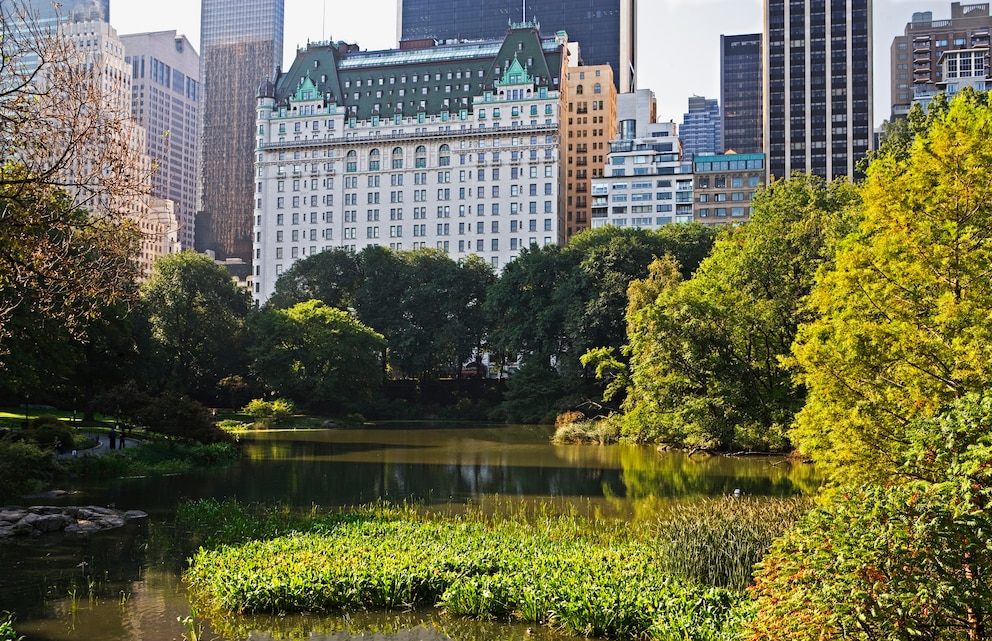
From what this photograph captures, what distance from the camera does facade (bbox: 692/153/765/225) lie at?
136 m

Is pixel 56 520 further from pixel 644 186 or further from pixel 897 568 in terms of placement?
pixel 644 186

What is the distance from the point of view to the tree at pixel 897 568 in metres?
8.45

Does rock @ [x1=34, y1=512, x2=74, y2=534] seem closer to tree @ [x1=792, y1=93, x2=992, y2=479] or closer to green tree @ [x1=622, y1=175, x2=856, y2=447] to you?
tree @ [x1=792, y1=93, x2=992, y2=479]

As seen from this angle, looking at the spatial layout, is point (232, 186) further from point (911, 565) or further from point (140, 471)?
point (911, 565)

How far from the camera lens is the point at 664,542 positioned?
1684 cm

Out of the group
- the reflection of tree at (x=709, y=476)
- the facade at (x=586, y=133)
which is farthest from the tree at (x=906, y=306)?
the facade at (x=586, y=133)

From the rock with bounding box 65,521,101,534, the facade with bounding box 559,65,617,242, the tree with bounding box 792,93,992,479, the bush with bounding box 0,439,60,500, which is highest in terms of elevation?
the facade with bounding box 559,65,617,242

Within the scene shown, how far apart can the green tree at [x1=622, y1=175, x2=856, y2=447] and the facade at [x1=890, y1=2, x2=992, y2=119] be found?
135046 mm

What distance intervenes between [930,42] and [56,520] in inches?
7231

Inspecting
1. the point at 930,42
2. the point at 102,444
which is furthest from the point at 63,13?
the point at 930,42

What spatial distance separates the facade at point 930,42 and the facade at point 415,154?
73.2 metres

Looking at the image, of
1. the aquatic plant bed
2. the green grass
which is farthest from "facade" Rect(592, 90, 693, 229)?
the aquatic plant bed

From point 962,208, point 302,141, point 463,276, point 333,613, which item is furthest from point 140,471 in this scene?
point 302,141

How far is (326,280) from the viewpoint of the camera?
9312 centimetres
